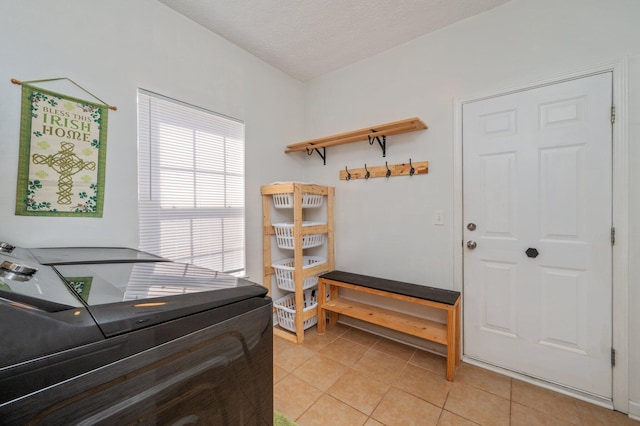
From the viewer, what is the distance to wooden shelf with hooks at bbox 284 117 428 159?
212cm

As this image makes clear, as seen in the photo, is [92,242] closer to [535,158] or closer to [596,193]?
[535,158]

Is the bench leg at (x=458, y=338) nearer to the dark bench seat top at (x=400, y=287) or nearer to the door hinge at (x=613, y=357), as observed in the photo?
the dark bench seat top at (x=400, y=287)

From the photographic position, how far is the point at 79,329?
0.51m

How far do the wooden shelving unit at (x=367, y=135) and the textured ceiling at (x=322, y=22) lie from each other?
2.42ft

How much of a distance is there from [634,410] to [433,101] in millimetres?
2302

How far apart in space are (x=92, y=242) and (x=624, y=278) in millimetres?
3099

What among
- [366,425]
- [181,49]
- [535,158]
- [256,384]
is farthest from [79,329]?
[535,158]

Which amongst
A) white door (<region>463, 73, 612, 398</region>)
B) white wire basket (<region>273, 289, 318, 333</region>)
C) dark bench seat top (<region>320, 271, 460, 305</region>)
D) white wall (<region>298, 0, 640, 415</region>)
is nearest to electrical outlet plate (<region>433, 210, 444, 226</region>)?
white wall (<region>298, 0, 640, 415</region>)

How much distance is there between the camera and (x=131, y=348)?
1.86 feet

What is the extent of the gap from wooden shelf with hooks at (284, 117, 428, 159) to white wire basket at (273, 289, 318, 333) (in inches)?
58.4

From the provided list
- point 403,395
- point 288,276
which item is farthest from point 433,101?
point 403,395

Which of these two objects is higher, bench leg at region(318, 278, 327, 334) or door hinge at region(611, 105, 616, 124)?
door hinge at region(611, 105, 616, 124)

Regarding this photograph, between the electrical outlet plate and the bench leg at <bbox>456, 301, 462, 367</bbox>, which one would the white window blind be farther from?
the bench leg at <bbox>456, 301, 462, 367</bbox>

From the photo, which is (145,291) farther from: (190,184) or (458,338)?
(458,338)
